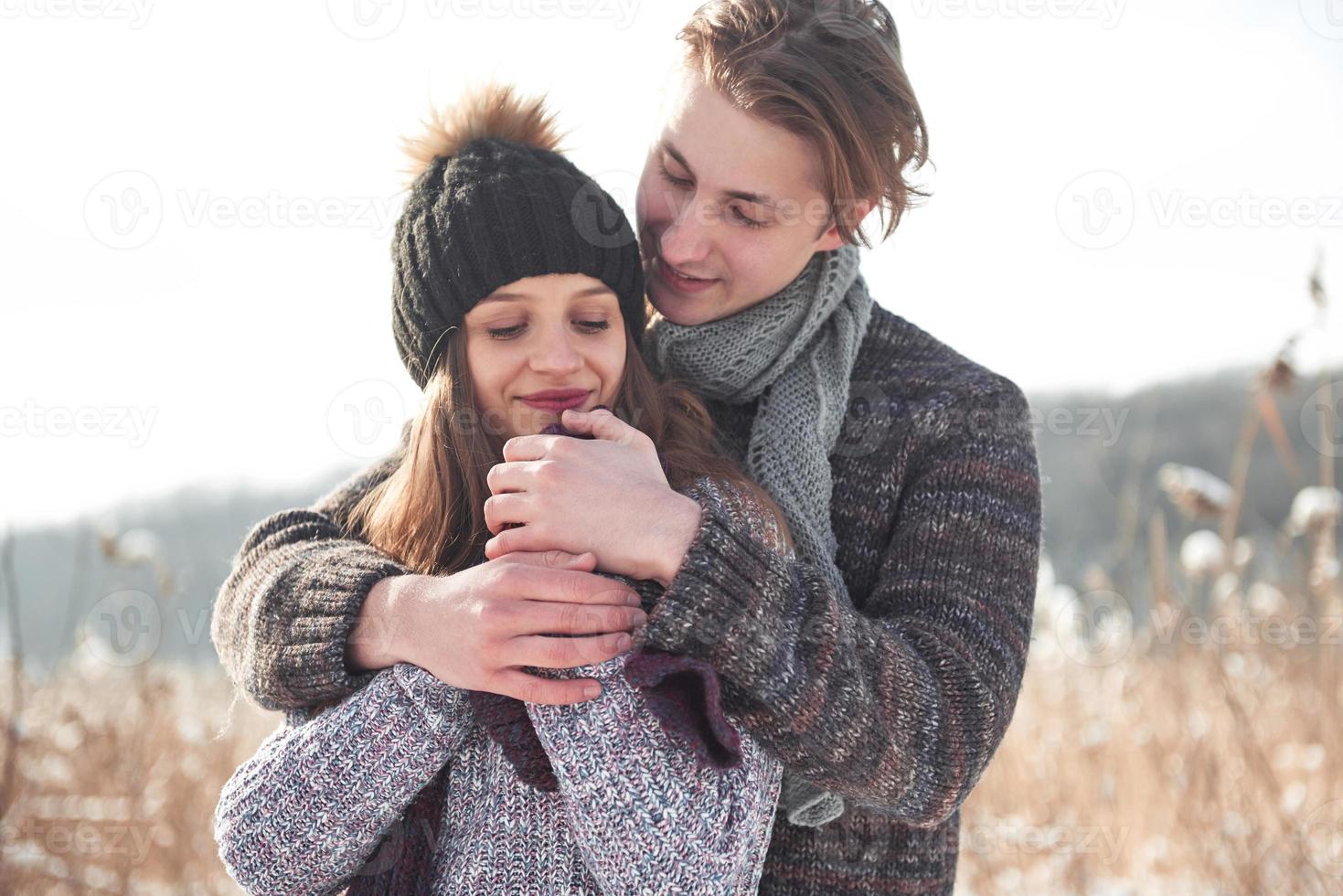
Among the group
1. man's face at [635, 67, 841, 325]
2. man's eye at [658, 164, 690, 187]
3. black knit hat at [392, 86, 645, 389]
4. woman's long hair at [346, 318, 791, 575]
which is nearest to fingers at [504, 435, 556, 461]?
woman's long hair at [346, 318, 791, 575]

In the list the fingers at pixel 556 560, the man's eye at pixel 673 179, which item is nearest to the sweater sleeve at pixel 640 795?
the fingers at pixel 556 560

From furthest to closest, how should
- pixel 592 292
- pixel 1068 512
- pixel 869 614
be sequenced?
pixel 1068 512
pixel 592 292
pixel 869 614

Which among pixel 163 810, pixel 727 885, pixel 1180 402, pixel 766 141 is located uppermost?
pixel 766 141

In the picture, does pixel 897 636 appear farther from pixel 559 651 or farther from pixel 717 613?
pixel 559 651

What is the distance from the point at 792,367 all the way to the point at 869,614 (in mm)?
498

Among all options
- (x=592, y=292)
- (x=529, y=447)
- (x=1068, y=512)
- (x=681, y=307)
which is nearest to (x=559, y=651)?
(x=529, y=447)

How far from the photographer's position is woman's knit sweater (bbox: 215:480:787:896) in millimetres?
1209

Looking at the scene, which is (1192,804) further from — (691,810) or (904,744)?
(691,810)

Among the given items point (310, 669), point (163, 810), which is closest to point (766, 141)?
point (310, 669)

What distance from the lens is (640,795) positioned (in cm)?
121

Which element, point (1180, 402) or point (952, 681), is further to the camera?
point (1180, 402)

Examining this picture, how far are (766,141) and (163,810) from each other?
8.87 ft

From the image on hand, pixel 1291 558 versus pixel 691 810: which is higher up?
pixel 691 810

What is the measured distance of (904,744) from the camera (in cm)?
129
